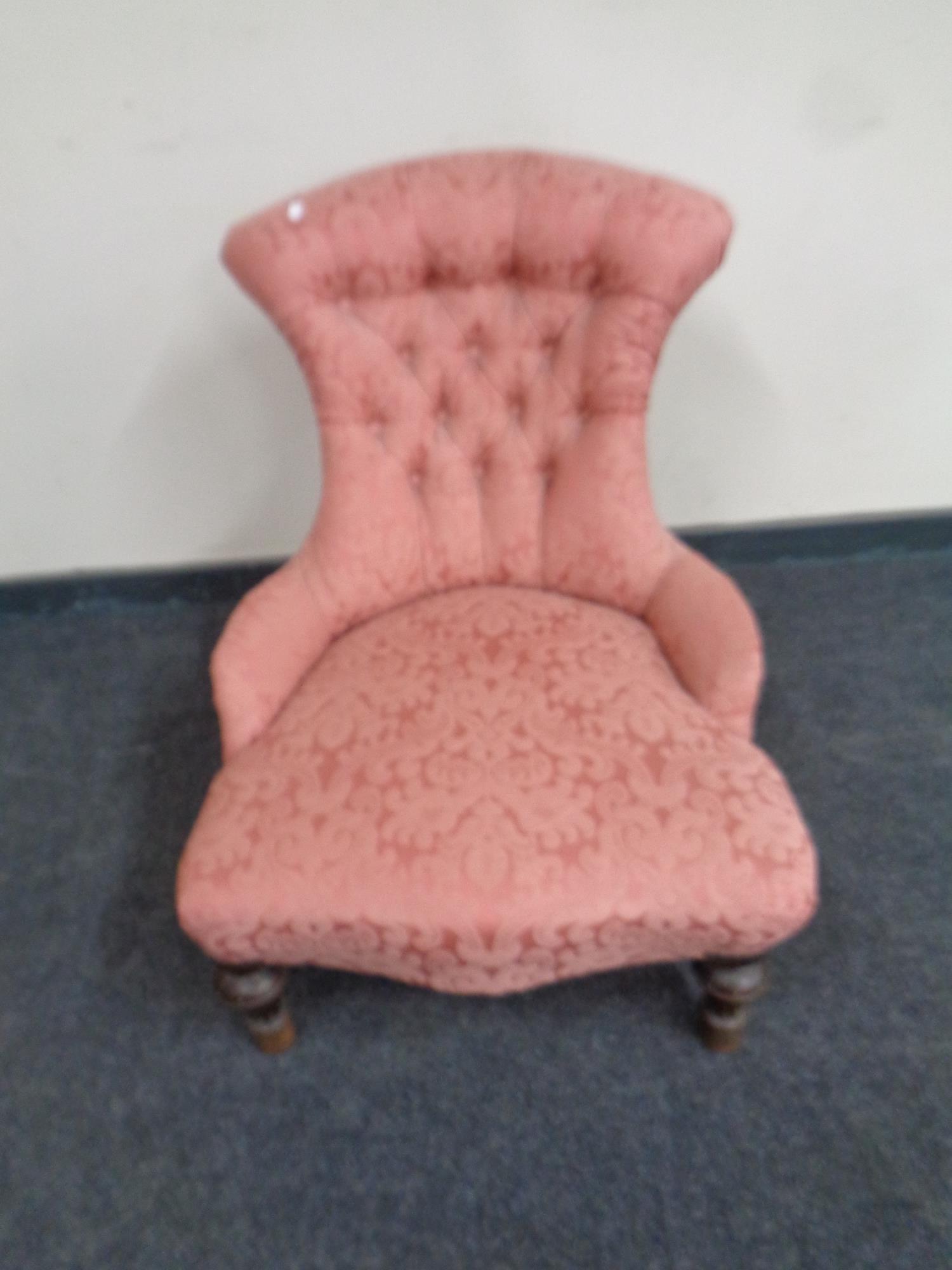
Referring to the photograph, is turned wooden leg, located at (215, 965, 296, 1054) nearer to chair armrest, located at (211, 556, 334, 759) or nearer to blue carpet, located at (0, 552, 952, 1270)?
blue carpet, located at (0, 552, 952, 1270)

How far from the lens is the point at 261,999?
94 centimetres

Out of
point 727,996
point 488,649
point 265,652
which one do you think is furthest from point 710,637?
point 265,652

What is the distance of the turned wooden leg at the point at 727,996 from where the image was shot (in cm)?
90

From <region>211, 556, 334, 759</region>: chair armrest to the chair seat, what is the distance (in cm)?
4

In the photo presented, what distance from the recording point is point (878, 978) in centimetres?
109

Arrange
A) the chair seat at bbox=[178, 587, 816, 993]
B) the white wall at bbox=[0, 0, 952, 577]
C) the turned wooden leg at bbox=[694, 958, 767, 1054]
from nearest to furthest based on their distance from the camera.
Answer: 1. the chair seat at bbox=[178, 587, 816, 993]
2. the turned wooden leg at bbox=[694, 958, 767, 1054]
3. the white wall at bbox=[0, 0, 952, 577]

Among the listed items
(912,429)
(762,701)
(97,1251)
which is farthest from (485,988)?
(912,429)

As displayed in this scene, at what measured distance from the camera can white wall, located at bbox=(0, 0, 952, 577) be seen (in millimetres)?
1152

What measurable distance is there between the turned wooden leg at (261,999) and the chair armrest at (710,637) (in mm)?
628

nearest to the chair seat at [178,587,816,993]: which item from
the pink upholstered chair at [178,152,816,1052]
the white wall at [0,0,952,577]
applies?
the pink upholstered chair at [178,152,816,1052]

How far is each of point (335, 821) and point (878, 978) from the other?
83 centimetres

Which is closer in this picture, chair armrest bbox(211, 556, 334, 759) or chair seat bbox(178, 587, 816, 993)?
chair seat bbox(178, 587, 816, 993)

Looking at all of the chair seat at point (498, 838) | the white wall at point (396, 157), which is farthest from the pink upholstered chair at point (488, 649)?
the white wall at point (396, 157)

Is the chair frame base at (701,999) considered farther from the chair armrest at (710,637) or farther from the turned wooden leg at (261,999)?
the chair armrest at (710,637)
